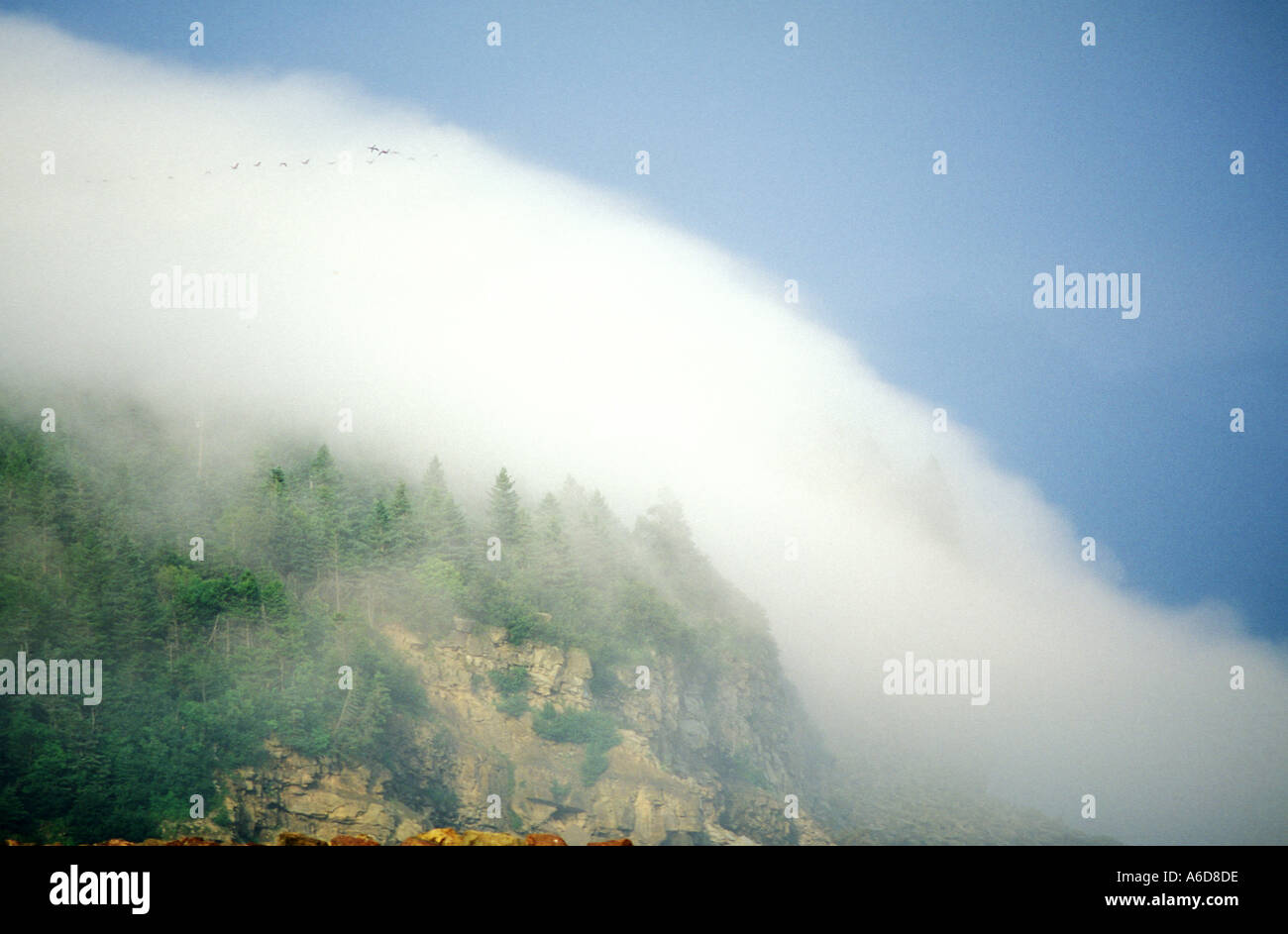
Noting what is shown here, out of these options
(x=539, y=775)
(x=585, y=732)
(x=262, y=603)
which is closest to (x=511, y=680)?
(x=585, y=732)

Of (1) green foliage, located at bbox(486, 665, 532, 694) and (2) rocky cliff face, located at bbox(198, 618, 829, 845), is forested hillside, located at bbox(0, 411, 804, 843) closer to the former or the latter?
(2) rocky cliff face, located at bbox(198, 618, 829, 845)

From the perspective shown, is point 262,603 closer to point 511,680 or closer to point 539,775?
point 511,680

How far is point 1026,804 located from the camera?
9312 centimetres

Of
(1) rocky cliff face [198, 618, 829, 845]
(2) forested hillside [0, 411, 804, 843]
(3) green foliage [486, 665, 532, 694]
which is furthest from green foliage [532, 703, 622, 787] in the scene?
(3) green foliage [486, 665, 532, 694]

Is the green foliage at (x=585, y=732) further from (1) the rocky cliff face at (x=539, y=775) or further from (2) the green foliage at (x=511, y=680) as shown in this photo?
(2) the green foliage at (x=511, y=680)

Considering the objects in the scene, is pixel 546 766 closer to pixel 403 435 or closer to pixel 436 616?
pixel 436 616

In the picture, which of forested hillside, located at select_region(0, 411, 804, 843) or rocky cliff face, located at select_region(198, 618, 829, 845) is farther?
rocky cliff face, located at select_region(198, 618, 829, 845)

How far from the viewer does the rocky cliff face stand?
175 ft

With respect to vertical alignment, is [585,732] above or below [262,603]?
below

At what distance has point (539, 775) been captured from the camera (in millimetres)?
59438

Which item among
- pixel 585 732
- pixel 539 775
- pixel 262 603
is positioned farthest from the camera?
pixel 585 732

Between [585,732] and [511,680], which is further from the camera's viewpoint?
[511,680]

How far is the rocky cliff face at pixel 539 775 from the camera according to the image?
53406 mm
